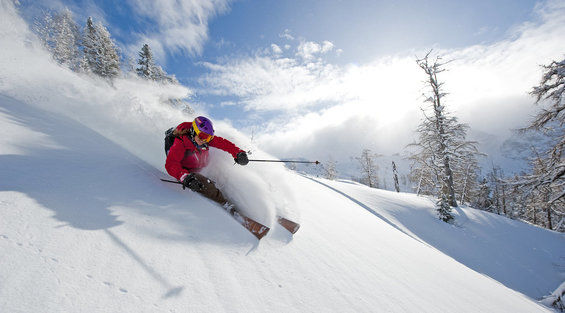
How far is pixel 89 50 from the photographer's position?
81.4 ft

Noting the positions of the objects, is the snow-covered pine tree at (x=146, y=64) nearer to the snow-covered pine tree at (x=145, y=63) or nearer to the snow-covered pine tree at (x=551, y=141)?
the snow-covered pine tree at (x=145, y=63)

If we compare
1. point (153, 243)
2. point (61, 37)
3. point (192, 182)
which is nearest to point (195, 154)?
point (192, 182)

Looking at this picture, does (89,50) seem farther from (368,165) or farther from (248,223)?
(368,165)

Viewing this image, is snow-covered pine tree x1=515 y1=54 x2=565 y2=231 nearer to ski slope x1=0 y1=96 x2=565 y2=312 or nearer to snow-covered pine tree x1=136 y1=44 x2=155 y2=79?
ski slope x1=0 y1=96 x2=565 y2=312

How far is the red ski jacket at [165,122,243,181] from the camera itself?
3654 mm

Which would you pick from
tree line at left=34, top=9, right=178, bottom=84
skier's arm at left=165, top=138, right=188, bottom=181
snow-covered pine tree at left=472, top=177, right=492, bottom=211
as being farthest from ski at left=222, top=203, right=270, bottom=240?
snow-covered pine tree at left=472, top=177, right=492, bottom=211

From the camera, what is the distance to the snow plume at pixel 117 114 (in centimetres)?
420

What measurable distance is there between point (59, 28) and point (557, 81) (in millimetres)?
47186

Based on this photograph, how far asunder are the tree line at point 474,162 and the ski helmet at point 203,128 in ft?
29.2

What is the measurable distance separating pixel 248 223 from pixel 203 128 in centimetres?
194

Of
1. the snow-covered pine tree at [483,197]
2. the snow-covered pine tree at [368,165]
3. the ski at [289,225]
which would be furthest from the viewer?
the snow-covered pine tree at [368,165]

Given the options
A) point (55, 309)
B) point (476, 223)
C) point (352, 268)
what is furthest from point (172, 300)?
point (476, 223)

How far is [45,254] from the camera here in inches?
62.7

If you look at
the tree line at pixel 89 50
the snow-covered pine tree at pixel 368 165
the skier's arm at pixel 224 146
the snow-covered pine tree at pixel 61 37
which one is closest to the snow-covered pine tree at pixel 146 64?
the tree line at pixel 89 50
